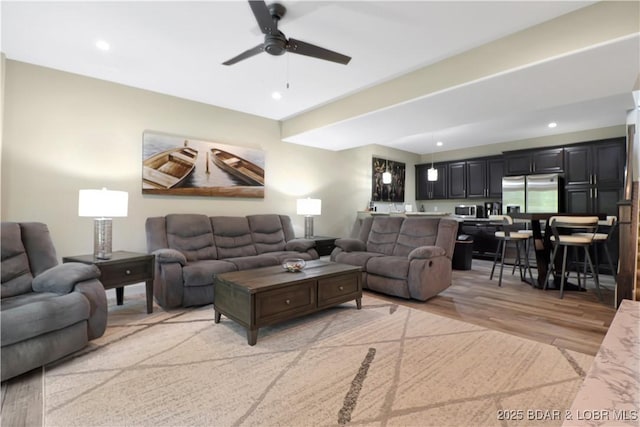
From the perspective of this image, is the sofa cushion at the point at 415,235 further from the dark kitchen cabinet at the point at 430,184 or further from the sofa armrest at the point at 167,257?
the dark kitchen cabinet at the point at 430,184

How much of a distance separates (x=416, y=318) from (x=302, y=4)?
9.58 feet

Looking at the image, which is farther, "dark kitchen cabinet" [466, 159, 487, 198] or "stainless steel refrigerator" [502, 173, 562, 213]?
"dark kitchen cabinet" [466, 159, 487, 198]

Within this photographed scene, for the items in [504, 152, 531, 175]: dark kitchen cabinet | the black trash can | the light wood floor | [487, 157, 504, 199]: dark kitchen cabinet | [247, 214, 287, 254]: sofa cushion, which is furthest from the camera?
[487, 157, 504, 199]: dark kitchen cabinet

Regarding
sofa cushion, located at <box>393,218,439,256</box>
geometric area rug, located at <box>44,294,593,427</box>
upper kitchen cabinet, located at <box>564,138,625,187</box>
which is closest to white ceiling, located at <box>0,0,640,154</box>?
upper kitchen cabinet, located at <box>564,138,625,187</box>

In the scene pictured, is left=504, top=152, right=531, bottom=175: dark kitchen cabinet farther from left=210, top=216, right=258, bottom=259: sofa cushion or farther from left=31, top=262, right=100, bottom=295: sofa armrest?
left=31, top=262, right=100, bottom=295: sofa armrest

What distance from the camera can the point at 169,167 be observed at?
408 cm

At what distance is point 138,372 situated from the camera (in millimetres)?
1985

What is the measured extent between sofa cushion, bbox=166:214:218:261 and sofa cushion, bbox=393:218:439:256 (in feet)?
8.31

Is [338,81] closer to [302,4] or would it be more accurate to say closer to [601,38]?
[302,4]

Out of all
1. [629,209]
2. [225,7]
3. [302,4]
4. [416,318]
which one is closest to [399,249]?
[416,318]

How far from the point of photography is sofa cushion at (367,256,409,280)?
11.7 feet

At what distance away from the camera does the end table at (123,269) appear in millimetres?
2746

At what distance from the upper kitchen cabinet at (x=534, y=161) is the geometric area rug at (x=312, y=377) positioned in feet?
15.4

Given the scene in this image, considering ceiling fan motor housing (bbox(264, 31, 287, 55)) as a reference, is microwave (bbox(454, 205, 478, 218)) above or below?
below
